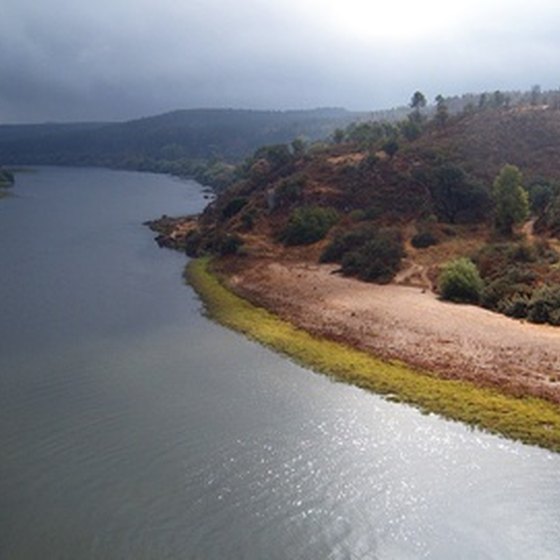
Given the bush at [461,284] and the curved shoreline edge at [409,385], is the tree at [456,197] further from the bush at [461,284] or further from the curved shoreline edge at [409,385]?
the curved shoreline edge at [409,385]

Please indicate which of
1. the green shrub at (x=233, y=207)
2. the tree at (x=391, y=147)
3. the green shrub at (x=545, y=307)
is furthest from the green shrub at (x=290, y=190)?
the green shrub at (x=545, y=307)

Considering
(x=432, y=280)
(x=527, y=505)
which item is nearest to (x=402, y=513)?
(x=527, y=505)

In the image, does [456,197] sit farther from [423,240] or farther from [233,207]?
[233,207]

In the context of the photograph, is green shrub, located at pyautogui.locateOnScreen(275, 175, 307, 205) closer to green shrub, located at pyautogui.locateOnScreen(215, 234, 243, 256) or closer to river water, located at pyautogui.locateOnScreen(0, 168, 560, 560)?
green shrub, located at pyautogui.locateOnScreen(215, 234, 243, 256)

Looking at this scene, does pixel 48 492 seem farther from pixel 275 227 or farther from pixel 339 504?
pixel 275 227

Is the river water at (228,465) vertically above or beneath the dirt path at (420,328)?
above

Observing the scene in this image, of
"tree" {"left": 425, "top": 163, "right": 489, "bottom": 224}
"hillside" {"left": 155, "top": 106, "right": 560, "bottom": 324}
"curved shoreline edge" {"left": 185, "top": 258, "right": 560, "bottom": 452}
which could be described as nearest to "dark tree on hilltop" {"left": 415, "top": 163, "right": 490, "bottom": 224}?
"tree" {"left": 425, "top": 163, "right": 489, "bottom": 224}
